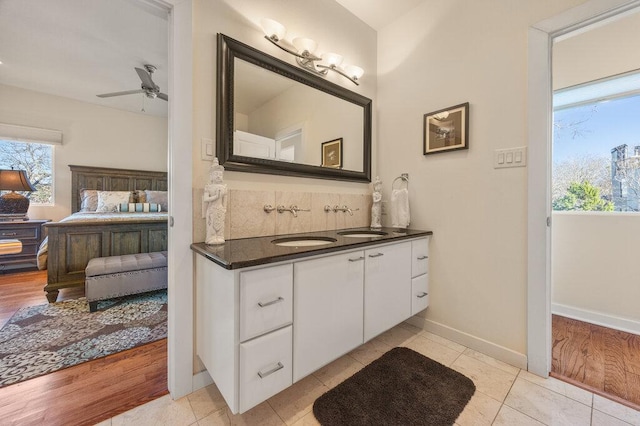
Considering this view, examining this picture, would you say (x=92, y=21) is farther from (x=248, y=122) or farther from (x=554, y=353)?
(x=554, y=353)

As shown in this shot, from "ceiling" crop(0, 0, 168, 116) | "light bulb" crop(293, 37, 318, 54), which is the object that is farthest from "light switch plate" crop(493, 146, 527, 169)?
"ceiling" crop(0, 0, 168, 116)

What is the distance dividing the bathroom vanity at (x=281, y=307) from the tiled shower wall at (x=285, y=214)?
0.12 m

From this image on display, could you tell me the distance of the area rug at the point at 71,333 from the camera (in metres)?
1.56

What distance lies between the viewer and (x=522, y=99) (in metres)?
1.54

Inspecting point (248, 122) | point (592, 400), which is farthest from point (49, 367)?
point (592, 400)

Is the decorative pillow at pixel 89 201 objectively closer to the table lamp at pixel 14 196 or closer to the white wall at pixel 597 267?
the table lamp at pixel 14 196

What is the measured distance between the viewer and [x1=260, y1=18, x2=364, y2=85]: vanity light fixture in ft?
5.14

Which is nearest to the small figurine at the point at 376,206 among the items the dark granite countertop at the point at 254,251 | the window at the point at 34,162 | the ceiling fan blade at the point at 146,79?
the dark granite countertop at the point at 254,251

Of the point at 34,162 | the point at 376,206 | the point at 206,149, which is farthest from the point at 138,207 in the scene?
the point at 376,206

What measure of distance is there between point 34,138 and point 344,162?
504 centimetres

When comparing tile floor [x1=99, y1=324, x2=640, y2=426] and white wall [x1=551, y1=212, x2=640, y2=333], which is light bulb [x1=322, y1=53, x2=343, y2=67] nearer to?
tile floor [x1=99, y1=324, x2=640, y2=426]

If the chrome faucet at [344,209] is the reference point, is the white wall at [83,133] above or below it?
above

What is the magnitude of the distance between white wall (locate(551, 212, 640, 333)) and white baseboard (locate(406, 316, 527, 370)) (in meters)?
1.22

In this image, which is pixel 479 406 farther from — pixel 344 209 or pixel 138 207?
pixel 138 207
